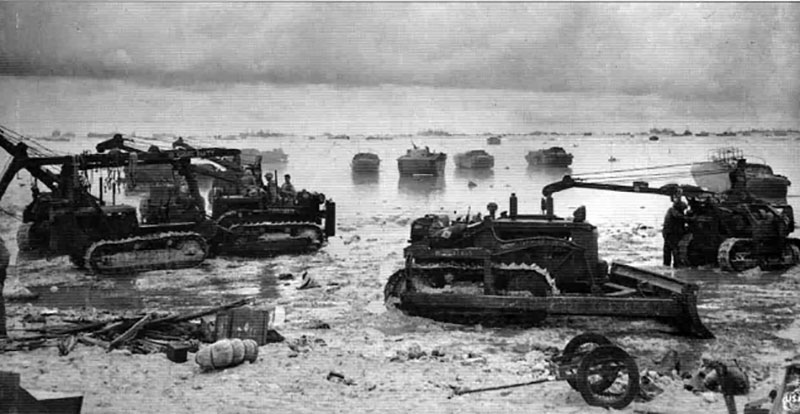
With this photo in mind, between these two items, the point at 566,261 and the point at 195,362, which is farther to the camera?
the point at 566,261

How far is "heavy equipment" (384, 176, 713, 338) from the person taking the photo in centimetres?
849

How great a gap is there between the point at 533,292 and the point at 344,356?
2.64m

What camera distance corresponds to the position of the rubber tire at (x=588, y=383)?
6.16 meters

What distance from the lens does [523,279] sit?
30.0 feet

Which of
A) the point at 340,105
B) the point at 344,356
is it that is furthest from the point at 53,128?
the point at 344,356

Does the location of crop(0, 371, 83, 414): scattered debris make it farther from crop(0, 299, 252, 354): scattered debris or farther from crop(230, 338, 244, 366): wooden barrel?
crop(0, 299, 252, 354): scattered debris

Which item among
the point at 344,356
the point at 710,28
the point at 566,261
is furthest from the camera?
the point at 710,28

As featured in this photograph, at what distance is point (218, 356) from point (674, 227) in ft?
31.6

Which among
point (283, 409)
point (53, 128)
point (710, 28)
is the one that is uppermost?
point (710, 28)

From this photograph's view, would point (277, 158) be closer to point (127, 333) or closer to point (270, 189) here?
point (270, 189)

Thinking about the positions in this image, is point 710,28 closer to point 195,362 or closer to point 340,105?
point 340,105

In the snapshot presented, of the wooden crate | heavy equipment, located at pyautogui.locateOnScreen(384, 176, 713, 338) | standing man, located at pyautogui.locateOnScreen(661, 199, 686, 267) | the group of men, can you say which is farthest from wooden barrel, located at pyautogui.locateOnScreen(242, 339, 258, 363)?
standing man, located at pyautogui.locateOnScreen(661, 199, 686, 267)

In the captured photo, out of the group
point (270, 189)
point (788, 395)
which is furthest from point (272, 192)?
point (788, 395)

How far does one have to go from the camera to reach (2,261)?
7.98 metres
